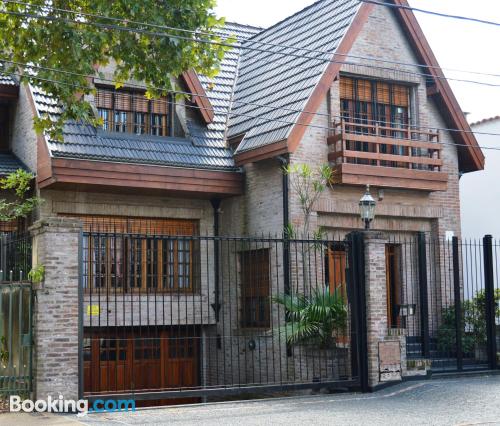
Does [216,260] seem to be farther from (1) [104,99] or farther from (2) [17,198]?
(2) [17,198]

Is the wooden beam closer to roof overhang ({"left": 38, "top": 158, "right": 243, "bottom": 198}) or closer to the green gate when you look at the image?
roof overhang ({"left": 38, "top": 158, "right": 243, "bottom": 198})

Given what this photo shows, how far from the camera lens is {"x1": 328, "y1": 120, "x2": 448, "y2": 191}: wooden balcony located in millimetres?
19078

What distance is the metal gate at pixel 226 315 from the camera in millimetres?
15537

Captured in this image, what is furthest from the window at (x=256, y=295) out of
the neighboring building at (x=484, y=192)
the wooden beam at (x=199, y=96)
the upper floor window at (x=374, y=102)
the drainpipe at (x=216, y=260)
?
the neighboring building at (x=484, y=192)

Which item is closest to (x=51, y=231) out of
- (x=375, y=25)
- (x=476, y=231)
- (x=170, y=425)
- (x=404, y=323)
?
(x=170, y=425)

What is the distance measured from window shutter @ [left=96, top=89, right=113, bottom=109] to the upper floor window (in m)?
5.37

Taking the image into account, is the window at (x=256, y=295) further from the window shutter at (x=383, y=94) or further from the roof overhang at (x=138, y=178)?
the window shutter at (x=383, y=94)

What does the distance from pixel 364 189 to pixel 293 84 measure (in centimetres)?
292

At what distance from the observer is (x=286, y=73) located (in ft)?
67.4

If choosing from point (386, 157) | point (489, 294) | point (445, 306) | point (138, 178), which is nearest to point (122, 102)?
point (138, 178)

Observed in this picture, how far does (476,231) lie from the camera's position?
26875 mm

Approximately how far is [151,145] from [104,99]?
1579mm

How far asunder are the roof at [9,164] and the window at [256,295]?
213 inches

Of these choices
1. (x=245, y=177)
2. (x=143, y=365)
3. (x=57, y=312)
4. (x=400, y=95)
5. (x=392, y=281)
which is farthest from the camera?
(x=400, y=95)
